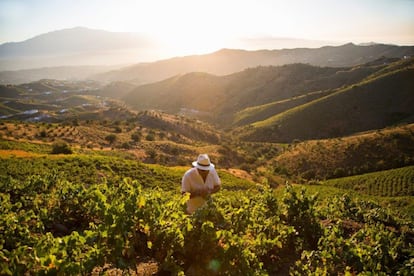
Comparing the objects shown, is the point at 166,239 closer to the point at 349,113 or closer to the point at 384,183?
the point at 384,183

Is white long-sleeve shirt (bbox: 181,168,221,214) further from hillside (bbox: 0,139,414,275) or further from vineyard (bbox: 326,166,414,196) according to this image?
vineyard (bbox: 326,166,414,196)

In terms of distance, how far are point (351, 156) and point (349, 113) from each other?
37617 mm

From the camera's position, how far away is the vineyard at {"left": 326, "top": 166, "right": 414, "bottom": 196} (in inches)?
1429

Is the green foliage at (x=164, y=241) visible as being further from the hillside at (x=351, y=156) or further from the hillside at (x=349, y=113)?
the hillside at (x=349, y=113)

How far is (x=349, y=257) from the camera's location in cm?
570

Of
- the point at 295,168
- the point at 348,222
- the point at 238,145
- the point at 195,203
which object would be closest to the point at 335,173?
the point at 295,168

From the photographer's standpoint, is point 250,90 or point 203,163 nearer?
point 203,163

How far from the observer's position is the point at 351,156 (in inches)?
2004

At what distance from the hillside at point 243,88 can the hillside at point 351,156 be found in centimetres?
6827

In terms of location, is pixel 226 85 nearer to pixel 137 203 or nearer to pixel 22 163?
pixel 22 163

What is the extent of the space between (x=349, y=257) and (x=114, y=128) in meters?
60.0

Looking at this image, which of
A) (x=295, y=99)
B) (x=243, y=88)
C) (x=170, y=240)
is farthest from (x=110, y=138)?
(x=243, y=88)

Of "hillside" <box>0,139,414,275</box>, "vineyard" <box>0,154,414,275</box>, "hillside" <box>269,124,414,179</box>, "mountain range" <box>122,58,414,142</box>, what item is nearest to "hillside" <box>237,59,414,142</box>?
"mountain range" <box>122,58,414,142</box>

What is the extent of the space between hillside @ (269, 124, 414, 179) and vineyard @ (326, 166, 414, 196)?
5711 mm
